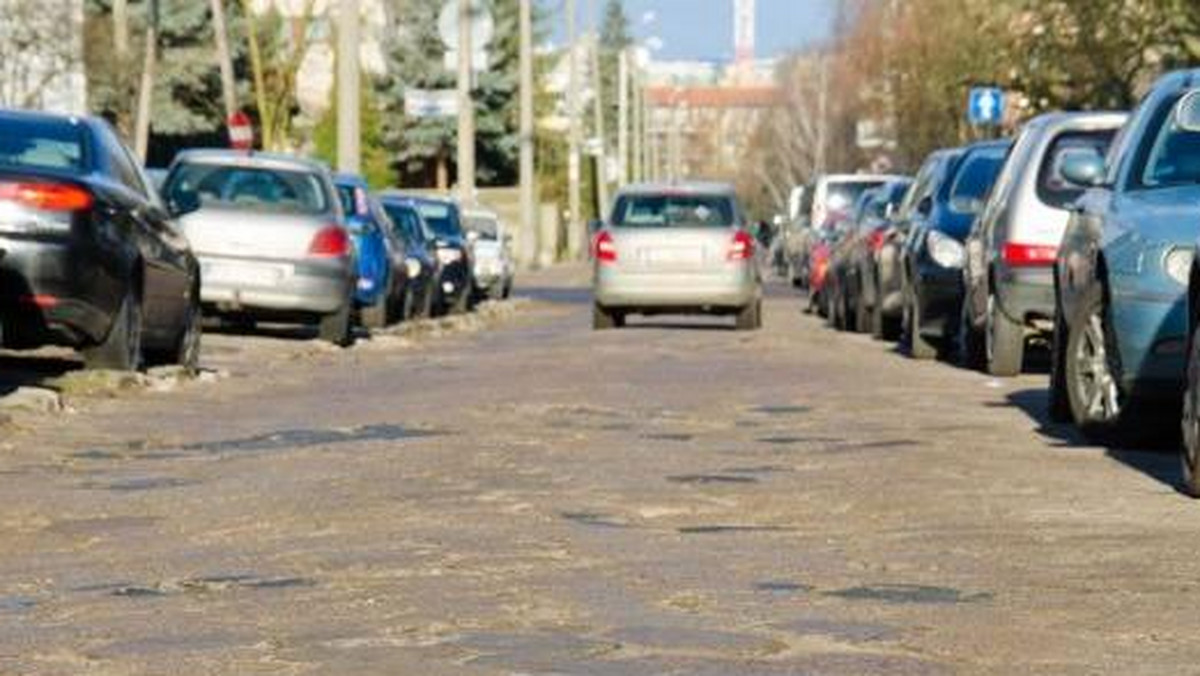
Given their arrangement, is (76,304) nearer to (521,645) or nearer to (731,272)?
(521,645)

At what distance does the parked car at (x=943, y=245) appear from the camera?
23.7 meters

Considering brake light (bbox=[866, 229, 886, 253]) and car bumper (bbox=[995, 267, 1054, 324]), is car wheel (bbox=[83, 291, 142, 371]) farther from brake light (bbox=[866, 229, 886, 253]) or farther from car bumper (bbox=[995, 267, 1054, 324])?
brake light (bbox=[866, 229, 886, 253])

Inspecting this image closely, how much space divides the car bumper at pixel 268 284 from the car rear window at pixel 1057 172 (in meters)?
7.79

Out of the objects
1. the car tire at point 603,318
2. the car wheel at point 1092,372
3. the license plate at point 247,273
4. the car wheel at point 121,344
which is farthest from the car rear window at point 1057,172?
the car tire at point 603,318

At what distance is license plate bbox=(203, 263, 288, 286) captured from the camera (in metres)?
26.2

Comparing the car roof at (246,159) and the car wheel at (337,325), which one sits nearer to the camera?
the car roof at (246,159)

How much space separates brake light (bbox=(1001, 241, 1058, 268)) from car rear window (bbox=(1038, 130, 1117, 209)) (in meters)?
0.28

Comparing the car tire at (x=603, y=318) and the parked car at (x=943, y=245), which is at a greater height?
the parked car at (x=943, y=245)

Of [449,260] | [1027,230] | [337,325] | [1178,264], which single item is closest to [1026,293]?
[1027,230]

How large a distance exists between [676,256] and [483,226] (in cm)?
2351

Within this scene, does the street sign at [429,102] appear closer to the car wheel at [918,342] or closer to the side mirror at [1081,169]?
the car wheel at [918,342]

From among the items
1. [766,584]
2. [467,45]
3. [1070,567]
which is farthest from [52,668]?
[467,45]

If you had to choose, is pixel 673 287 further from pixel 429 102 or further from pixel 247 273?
pixel 429 102

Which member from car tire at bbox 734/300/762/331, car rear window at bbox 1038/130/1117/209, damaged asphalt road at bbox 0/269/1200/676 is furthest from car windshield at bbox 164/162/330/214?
car rear window at bbox 1038/130/1117/209
